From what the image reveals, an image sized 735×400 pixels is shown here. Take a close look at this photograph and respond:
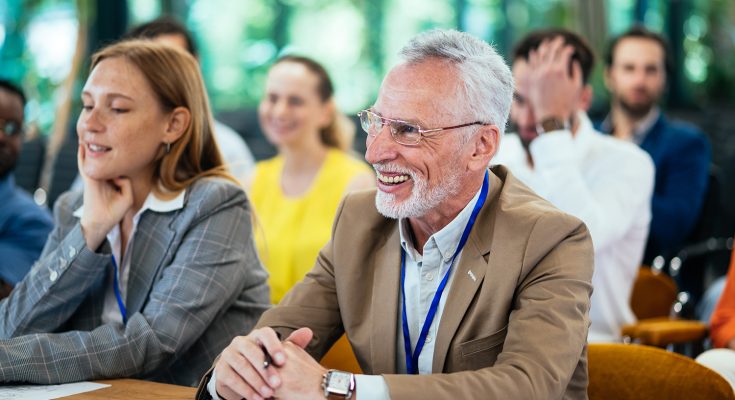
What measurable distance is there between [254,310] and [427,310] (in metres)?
0.72

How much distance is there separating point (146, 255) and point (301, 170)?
2.28m

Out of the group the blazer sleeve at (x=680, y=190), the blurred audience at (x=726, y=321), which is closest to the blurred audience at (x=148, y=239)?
the blurred audience at (x=726, y=321)

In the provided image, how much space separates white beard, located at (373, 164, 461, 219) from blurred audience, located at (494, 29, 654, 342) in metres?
1.26

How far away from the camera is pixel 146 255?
8.06ft

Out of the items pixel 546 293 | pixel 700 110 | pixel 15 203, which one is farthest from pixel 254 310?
pixel 700 110

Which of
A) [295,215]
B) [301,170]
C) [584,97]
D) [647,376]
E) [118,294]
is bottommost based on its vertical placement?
[295,215]

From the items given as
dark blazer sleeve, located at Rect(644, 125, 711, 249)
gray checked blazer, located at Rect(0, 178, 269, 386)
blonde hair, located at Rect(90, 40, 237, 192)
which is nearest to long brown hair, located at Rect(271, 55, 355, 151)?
dark blazer sleeve, located at Rect(644, 125, 711, 249)

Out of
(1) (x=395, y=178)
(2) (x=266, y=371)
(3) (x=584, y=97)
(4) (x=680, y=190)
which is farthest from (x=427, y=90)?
(4) (x=680, y=190)

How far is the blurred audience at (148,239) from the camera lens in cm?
230

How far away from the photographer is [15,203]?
10.8 ft

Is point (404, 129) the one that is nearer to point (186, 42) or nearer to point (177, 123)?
point (177, 123)

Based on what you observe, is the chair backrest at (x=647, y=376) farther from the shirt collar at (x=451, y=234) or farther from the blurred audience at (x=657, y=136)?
the blurred audience at (x=657, y=136)

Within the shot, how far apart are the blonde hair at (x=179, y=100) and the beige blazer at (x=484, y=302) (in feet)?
2.17

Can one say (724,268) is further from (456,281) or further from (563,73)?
(456,281)
